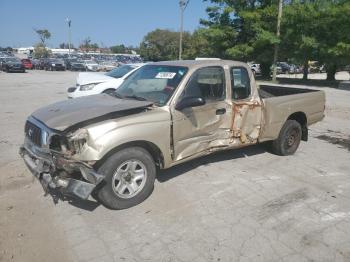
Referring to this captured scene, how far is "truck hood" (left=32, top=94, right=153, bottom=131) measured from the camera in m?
4.25

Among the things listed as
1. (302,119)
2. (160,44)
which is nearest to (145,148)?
(302,119)

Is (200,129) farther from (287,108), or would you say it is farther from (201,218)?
(287,108)

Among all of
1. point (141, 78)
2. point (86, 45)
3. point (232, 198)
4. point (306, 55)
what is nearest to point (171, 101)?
point (141, 78)

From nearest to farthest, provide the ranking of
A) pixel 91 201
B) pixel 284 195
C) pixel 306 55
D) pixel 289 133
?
pixel 91 201 < pixel 284 195 < pixel 289 133 < pixel 306 55

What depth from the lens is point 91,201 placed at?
15.5 ft

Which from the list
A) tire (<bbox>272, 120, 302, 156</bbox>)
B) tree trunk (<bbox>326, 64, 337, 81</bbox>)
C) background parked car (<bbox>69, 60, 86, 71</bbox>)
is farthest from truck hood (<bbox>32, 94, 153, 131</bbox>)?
background parked car (<bbox>69, 60, 86, 71</bbox>)

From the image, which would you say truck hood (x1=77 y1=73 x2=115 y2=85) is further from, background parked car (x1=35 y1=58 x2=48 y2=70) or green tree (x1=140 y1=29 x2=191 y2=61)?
green tree (x1=140 y1=29 x2=191 y2=61)

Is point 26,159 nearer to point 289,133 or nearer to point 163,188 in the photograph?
point 163,188

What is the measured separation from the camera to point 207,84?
5.46 metres

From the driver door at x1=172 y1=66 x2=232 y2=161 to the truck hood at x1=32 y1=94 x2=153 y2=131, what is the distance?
59 centimetres

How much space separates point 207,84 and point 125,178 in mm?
1917

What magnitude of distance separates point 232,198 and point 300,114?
297 centimetres

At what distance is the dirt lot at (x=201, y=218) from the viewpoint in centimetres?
366

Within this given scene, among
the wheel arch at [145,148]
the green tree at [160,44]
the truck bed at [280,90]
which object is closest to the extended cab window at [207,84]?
the wheel arch at [145,148]
